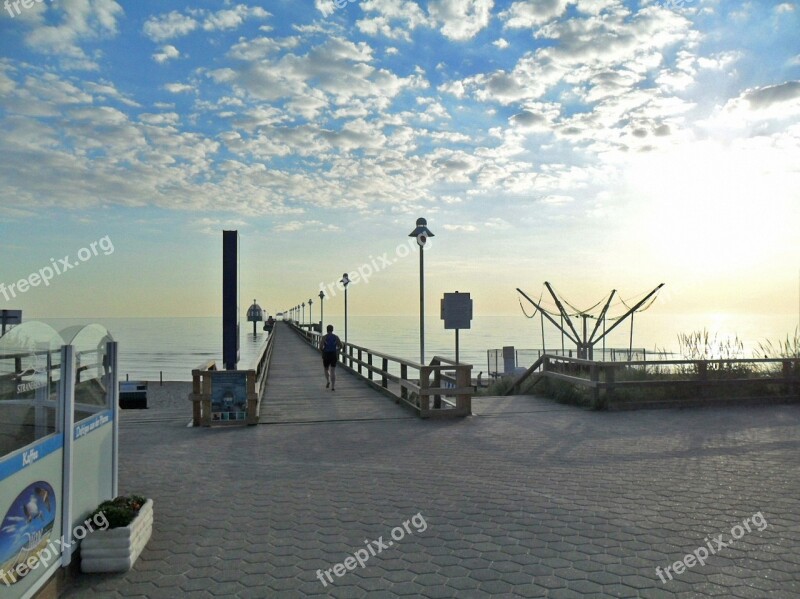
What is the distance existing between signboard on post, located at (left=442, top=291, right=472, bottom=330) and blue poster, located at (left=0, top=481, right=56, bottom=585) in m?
10.5

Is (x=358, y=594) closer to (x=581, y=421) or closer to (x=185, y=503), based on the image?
(x=185, y=503)

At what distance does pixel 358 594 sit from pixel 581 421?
810 centimetres

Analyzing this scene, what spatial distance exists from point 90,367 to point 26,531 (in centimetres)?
143

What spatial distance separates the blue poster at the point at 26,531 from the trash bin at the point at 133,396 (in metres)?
38.3

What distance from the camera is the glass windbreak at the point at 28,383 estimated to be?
411 centimetres

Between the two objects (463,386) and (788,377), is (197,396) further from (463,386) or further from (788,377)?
(788,377)

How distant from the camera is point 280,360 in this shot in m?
30.8

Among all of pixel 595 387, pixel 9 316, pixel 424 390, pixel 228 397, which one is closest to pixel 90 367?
pixel 228 397

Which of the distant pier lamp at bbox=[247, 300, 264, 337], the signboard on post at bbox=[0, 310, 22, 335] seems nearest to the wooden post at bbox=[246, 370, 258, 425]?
the signboard on post at bbox=[0, 310, 22, 335]

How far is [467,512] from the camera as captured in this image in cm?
629

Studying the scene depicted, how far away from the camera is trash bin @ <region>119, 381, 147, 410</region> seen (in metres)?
40.6

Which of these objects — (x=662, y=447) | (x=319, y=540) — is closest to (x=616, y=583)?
(x=319, y=540)

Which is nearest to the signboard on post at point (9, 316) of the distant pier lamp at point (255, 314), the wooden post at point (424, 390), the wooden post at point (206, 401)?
the wooden post at point (206, 401)

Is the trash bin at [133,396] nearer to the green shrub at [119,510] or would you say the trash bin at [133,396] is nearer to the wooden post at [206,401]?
the wooden post at [206,401]
